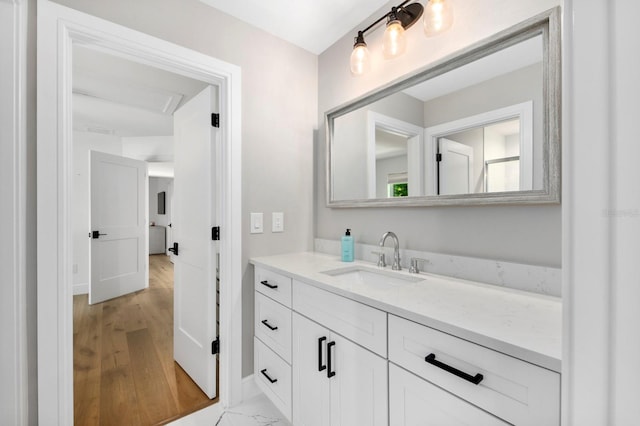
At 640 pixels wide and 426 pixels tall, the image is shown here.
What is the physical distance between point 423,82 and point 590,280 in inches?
53.6

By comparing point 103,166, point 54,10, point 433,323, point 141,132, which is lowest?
point 433,323

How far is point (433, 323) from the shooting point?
851mm

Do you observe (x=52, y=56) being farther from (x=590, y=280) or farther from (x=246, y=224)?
(x=590, y=280)

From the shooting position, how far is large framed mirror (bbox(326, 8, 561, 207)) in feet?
3.51

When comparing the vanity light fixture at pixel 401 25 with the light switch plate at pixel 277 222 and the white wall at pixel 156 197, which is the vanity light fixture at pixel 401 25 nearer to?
the light switch plate at pixel 277 222

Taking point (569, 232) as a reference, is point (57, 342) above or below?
below

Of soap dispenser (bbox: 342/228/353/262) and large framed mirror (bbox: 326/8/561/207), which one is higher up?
large framed mirror (bbox: 326/8/561/207)

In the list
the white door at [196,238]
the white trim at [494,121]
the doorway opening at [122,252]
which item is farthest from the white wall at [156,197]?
the white trim at [494,121]

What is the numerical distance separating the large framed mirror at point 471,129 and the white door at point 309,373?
2.55 feet

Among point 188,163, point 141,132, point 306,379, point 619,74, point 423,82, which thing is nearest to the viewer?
point 619,74

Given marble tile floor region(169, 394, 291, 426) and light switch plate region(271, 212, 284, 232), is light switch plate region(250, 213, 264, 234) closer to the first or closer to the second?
light switch plate region(271, 212, 284, 232)

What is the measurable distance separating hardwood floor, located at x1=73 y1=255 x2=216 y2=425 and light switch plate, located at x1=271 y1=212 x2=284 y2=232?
1127mm

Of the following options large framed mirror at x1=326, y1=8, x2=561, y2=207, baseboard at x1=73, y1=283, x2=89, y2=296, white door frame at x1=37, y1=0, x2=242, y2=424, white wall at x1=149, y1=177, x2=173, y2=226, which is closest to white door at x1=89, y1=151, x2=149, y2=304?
baseboard at x1=73, y1=283, x2=89, y2=296

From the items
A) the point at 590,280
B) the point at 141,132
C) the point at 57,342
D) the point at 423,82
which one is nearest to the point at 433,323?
the point at 590,280
